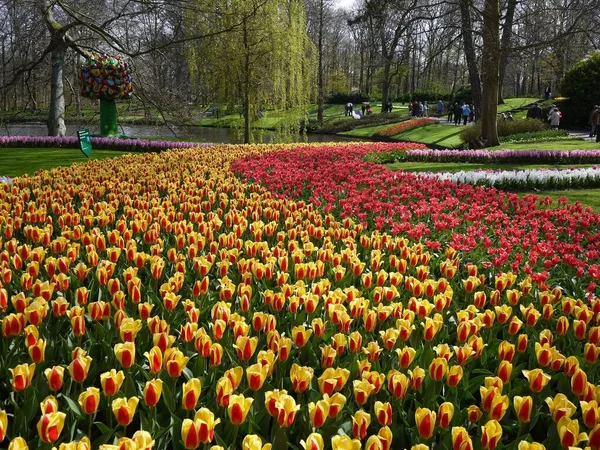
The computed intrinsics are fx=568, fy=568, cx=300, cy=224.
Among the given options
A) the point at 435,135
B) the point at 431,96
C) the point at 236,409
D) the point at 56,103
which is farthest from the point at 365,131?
the point at 236,409

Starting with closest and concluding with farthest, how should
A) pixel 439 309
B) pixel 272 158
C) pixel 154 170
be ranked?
pixel 439 309 < pixel 154 170 < pixel 272 158

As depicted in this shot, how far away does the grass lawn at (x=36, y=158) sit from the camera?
11.9 metres

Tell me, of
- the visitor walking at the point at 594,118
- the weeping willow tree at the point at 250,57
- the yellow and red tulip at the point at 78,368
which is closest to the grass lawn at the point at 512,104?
the visitor walking at the point at 594,118

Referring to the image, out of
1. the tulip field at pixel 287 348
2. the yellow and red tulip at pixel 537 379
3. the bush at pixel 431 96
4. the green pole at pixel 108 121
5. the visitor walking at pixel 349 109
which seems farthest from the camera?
the bush at pixel 431 96

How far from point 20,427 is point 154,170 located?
21.5ft

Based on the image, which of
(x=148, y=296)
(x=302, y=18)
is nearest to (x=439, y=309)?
(x=148, y=296)

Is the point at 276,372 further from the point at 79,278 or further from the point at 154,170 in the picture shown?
the point at 154,170

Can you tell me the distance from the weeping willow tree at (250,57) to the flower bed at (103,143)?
2838 millimetres

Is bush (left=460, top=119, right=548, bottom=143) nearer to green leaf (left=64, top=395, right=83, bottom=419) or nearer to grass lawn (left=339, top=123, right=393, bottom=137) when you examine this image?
grass lawn (left=339, top=123, right=393, bottom=137)

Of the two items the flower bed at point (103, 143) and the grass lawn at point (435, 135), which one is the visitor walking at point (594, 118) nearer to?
the grass lawn at point (435, 135)

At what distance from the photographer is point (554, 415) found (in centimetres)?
188

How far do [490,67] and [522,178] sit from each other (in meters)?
8.96

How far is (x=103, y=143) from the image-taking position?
17.2 m

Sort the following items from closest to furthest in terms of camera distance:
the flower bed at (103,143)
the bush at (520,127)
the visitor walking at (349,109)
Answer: the flower bed at (103,143), the bush at (520,127), the visitor walking at (349,109)
